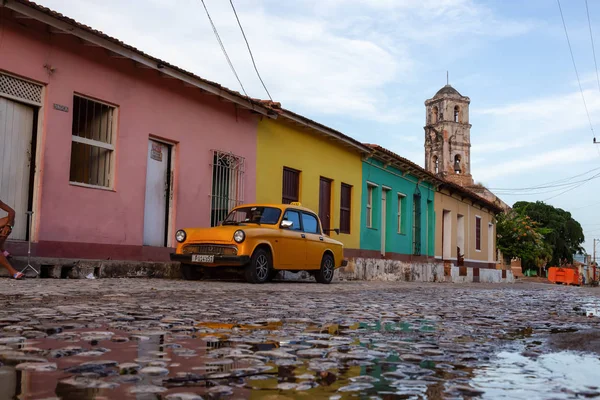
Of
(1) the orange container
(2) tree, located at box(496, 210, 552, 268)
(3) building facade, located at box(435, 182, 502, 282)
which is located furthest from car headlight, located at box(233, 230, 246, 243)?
(1) the orange container

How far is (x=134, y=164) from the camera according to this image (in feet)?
40.1

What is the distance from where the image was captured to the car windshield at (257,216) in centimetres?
1232

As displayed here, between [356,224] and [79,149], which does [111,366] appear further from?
[356,224]

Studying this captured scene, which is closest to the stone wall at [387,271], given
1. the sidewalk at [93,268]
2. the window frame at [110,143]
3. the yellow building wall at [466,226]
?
the sidewalk at [93,268]

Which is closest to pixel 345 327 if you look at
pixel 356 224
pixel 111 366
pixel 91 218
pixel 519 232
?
pixel 111 366

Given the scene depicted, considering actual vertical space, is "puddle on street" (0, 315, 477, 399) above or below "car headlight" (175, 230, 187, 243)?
below

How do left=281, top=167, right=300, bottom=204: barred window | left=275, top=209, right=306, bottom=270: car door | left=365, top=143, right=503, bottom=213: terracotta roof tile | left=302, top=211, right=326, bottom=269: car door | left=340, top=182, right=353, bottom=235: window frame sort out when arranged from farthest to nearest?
left=365, top=143, right=503, bottom=213: terracotta roof tile → left=340, top=182, right=353, bottom=235: window frame → left=281, top=167, right=300, bottom=204: barred window → left=302, top=211, right=326, bottom=269: car door → left=275, top=209, right=306, bottom=270: car door

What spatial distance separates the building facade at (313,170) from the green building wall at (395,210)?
692 mm

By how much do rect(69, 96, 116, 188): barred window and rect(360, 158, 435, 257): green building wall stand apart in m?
10.9

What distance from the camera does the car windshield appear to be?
12.3 m

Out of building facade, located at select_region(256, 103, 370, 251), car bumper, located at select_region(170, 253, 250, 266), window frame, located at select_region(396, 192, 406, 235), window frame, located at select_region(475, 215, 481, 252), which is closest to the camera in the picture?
car bumper, located at select_region(170, 253, 250, 266)

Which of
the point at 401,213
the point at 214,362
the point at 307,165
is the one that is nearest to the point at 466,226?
the point at 401,213

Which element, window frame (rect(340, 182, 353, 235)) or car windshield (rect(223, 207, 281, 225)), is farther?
window frame (rect(340, 182, 353, 235))

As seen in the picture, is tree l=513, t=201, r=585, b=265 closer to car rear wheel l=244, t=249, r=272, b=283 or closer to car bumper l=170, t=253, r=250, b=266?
car rear wheel l=244, t=249, r=272, b=283
